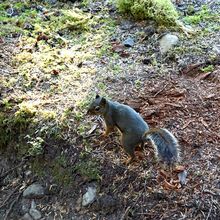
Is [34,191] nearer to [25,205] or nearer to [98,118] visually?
[25,205]

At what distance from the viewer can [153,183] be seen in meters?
2.49

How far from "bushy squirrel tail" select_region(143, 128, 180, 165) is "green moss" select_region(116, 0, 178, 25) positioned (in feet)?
5.04

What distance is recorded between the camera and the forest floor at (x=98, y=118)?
250 cm

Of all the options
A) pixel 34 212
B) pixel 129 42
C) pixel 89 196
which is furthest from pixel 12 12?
pixel 89 196

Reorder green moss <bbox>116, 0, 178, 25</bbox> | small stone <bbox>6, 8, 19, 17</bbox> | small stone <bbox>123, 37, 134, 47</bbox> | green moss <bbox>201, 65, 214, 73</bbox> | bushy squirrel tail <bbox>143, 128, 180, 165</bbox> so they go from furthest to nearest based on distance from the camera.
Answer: small stone <bbox>6, 8, 19, 17</bbox> < green moss <bbox>116, 0, 178, 25</bbox> < small stone <bbox>123, 37, 134, 47</bbox> < green moss <bbox>201, 65, 214, 73</bbox> < bushy squirrel tail <bbox>143, 128, 180, 165</bbox>

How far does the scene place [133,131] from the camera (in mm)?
2490

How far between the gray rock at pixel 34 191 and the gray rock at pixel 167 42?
1.38m

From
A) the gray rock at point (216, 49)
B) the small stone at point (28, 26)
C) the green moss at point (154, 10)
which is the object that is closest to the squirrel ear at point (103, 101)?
the gray rock at point (216, 49)

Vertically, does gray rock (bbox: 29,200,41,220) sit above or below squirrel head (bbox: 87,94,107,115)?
below

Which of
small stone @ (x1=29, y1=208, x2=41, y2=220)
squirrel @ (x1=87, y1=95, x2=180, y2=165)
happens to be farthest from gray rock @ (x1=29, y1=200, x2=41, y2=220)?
squirrel @ (x1=87, y1=95, x2=180, y2=165)

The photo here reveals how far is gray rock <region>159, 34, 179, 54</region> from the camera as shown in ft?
11.4

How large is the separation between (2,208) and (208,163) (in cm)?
124

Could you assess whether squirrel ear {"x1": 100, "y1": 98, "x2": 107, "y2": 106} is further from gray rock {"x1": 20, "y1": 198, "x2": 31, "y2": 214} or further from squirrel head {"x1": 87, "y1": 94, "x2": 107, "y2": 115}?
gray rock {"x1": 20, "y1": 198, "x2": 31, "y2": 214}

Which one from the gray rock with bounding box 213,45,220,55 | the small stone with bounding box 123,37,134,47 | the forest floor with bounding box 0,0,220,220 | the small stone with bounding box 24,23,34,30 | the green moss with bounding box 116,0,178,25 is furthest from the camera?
the small stone with bounding box 24,23,34,30
